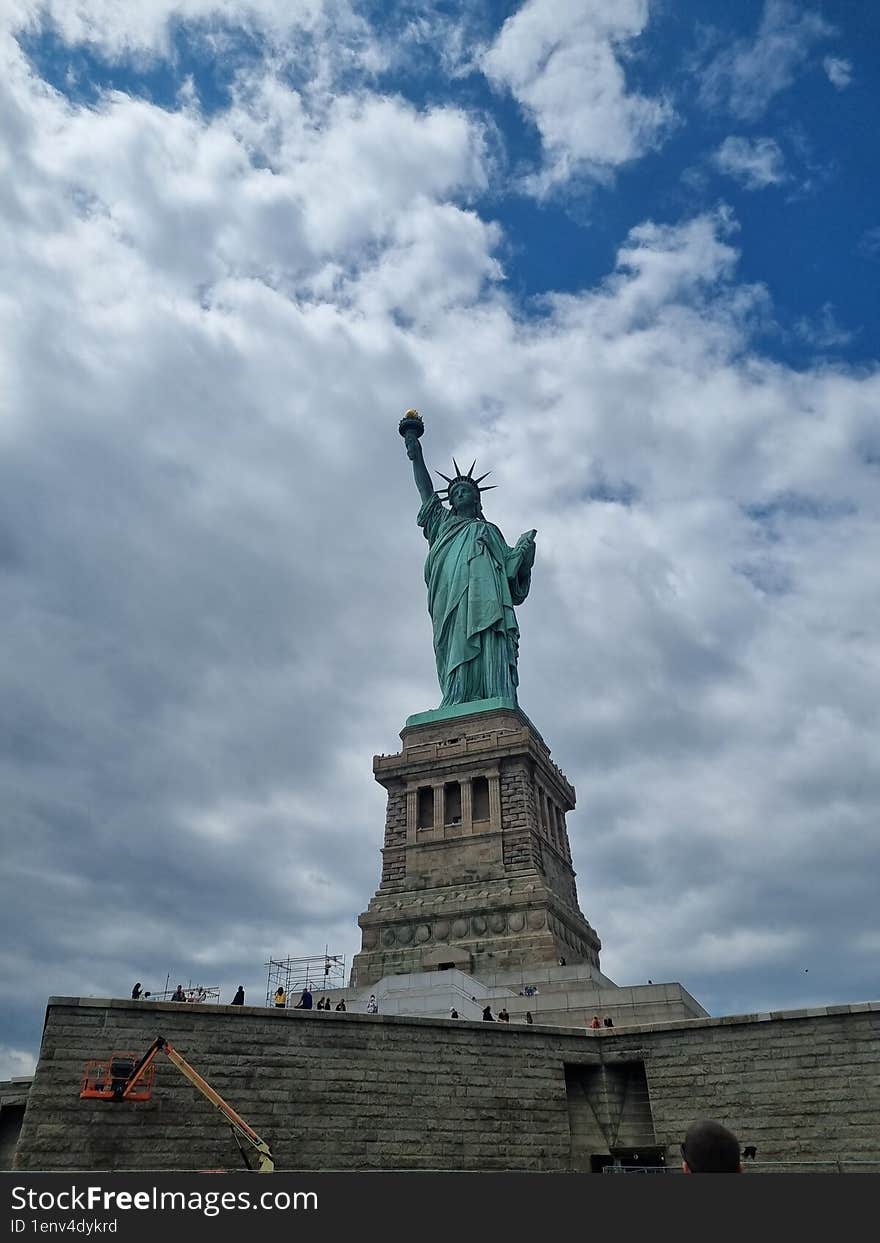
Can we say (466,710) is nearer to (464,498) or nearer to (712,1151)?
(464,498)

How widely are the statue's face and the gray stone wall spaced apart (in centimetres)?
2949

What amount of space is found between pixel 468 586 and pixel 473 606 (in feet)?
3.51

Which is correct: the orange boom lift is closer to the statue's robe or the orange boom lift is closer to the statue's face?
the statue's robe

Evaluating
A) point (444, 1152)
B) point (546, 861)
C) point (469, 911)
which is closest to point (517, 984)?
point (469, 911)

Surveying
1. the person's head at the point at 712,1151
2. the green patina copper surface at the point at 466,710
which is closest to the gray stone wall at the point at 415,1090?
the person's head at the point at 712,1151

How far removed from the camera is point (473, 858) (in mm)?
33750

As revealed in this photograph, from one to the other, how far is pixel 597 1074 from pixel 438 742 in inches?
755

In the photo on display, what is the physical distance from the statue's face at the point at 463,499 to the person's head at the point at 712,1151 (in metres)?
41.1

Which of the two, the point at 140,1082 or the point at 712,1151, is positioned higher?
the point at 140,1082

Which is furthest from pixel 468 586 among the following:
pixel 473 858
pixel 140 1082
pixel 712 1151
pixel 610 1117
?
pixel 712 1151

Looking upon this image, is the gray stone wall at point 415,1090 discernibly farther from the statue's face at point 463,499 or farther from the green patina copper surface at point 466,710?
the statue's face at point 463,499

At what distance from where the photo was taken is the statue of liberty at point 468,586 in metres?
39.7

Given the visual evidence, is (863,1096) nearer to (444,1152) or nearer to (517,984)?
(444,1152)

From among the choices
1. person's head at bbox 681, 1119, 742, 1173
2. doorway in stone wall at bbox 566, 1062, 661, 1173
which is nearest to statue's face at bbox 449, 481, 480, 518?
doorway in stone wall at bbox 566, 1062, 661, 1173
